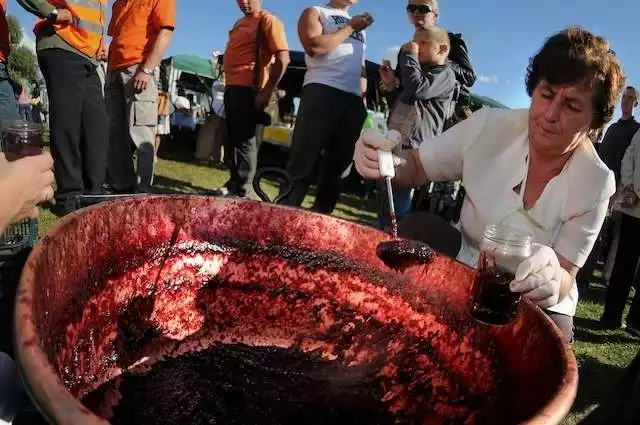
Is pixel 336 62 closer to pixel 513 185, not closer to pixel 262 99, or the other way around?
pixel 262 99

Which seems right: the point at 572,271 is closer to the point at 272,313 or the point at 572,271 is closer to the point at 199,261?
the point at 272,313

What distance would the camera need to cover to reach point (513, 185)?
1.96 m

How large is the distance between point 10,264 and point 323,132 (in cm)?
278

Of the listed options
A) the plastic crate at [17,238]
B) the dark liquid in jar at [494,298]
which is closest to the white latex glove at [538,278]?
the dark liquid in jar at [494,298]

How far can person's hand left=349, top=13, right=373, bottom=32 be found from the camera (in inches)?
158

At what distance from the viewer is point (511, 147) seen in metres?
2.00

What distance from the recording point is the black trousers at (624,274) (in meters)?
4.06

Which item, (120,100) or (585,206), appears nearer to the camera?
(585,206)

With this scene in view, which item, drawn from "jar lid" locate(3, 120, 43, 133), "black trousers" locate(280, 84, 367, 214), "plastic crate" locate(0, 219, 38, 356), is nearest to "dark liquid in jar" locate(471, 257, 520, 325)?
"plastic crate" locate(0, 219, 38, 356)

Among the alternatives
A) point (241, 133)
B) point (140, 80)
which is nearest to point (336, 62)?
point (241, 133)

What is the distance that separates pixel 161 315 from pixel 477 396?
0.87 metres

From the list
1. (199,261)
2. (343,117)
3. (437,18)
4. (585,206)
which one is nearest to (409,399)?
(199,261)

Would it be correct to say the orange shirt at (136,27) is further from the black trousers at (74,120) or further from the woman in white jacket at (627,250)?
the woman in white jacket at (627,250)

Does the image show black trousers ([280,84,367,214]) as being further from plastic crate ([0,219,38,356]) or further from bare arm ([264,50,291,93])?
plastic crate ([0,219,38,356])
